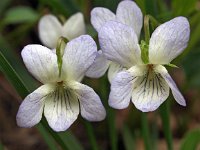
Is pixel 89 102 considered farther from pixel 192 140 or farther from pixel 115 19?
pixel 192 140

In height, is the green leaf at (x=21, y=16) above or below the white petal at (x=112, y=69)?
below

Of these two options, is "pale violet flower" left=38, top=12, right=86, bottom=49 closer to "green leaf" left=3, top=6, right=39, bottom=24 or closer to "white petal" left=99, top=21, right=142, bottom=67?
"white petal" left=99, top=21, right=142, bottom=67

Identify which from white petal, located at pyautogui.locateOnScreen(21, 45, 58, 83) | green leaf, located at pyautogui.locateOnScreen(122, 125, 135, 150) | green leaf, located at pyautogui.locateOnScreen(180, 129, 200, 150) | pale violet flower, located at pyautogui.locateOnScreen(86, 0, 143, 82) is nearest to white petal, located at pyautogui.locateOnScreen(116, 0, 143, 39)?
pale violet flower, located at pyautogui.locateOnScreen(86, 0, 143, 82)

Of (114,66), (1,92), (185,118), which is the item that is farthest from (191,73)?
(1,92)

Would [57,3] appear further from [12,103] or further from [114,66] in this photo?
[12,103]

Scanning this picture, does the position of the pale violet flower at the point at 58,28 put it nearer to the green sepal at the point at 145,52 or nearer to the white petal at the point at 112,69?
the white petal at the point at 112,69

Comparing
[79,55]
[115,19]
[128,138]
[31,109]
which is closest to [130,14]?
[115,19]

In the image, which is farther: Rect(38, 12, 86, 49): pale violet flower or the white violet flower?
Rect(38, 12, 86, 49): pale violet flower

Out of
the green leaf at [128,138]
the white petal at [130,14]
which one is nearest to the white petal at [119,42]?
the white petal at [130,14]
